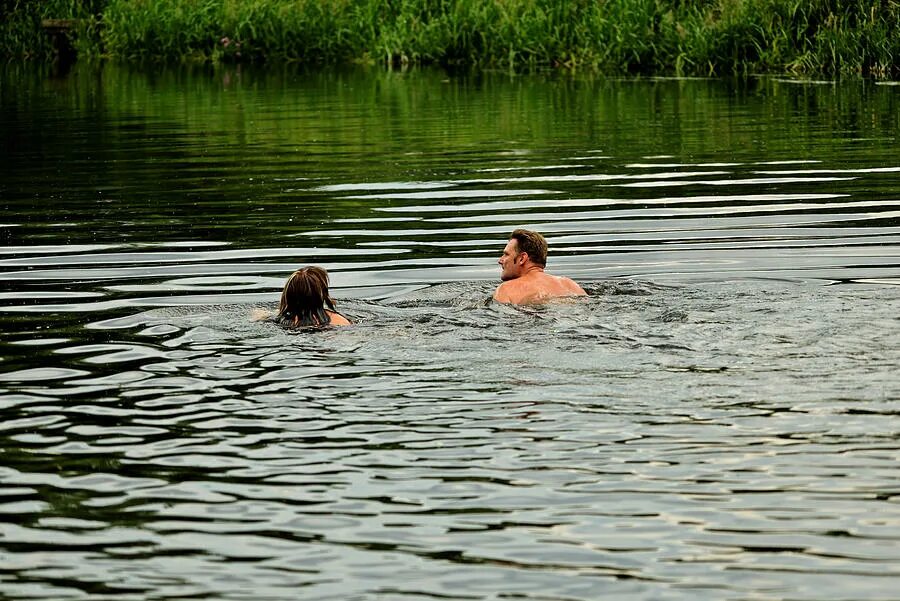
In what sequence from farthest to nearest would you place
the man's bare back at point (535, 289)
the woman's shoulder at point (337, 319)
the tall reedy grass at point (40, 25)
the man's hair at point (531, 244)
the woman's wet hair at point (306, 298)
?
the tall reedy grass at point (40, 25) < the man's hair at point (531, 244) < the man's bare back at point (535, 289) < the woman's shoulder at point (337, 319) < the woman's wet hair at point (306, 298)

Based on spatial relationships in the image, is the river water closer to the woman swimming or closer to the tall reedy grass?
the woman swimming

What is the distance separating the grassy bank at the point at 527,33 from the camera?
105ft

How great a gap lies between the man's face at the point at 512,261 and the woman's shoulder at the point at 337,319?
157 cm

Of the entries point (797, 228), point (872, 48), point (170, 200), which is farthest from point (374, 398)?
point (872, 48)

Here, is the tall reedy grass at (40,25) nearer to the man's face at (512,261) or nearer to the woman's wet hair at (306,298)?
the man's face at (512,261)

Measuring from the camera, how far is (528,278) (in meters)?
12.0

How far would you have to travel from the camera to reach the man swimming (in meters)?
11.9

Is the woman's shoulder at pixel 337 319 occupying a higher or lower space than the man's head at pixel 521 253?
lower

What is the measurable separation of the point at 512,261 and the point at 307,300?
6.58 ft

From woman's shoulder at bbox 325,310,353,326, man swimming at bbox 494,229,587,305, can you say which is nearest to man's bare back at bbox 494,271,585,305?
man swimming at bbox 494,229,587,305

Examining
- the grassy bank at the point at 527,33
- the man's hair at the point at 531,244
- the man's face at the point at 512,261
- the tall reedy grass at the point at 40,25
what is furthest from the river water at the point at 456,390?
the tall reedy grass at the point at 40,25

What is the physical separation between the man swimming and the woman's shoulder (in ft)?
4.52

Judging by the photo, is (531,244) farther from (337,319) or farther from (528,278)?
(337,319)

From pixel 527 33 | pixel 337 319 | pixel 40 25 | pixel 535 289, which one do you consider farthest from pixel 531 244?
pixel 40 25
